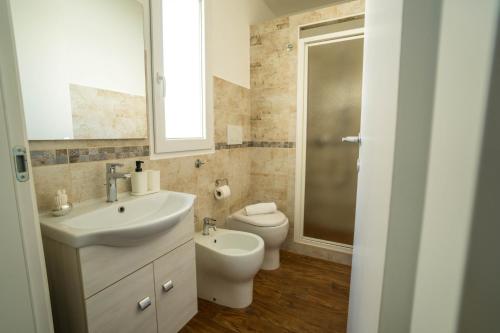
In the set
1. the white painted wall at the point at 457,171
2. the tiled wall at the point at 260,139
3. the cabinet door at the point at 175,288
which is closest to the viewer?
the white painted wall at the point at 457,171

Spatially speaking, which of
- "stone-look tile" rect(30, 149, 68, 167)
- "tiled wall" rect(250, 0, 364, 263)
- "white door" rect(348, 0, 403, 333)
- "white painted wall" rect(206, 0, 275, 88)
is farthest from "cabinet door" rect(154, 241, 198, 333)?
"white painted wall" rect(206, 0, 275, 88)

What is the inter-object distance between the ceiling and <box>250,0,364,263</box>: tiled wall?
1.94 feet

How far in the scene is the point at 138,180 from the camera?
125 centimetres

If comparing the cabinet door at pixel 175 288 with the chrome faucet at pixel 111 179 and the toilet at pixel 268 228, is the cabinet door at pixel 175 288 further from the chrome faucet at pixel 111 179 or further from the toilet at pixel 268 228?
the toilet at pixel 268 228

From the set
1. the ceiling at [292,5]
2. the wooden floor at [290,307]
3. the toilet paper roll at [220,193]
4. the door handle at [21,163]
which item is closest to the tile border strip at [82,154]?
the door handle at [21,163]

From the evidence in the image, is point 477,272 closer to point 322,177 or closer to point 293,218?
point 322,177

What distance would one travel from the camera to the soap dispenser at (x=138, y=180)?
1245 mm

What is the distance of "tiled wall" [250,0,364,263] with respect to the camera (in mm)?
2158

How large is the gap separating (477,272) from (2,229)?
763mm

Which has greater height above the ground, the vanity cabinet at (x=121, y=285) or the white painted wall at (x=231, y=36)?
the white painted wall at (x=231, y=36)

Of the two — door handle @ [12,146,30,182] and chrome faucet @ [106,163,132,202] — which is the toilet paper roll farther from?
door handle @ [12,146,30,182]

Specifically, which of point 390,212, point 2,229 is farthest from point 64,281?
point 390,212

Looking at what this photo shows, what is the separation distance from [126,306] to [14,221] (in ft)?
2.23

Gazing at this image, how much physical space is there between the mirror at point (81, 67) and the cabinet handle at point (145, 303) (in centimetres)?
82
